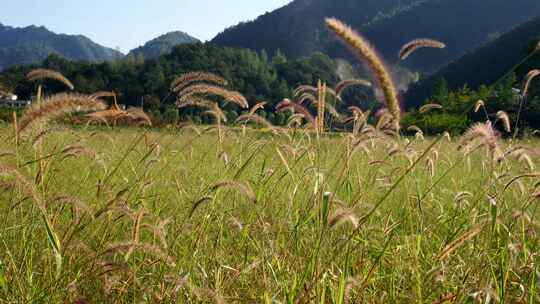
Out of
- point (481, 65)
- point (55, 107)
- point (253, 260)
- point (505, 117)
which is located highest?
point (55, 107)

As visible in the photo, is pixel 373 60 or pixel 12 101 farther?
pixel 12 101

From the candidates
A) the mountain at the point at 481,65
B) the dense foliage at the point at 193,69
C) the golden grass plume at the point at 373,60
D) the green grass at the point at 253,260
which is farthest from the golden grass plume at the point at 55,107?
the mountain at the point at 481,65

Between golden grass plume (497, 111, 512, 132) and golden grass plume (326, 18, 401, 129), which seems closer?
golden grass plume (326, 18, 401, 129)

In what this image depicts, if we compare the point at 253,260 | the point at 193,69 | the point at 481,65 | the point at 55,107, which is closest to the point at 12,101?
the point at 253,260

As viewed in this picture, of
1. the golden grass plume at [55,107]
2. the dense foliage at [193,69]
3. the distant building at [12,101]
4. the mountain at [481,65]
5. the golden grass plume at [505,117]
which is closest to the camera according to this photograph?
the golden grass plume at [55,107]

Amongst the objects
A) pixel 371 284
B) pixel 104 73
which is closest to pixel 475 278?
pixel 371 284

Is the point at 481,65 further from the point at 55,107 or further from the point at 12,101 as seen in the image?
the point at 55,107

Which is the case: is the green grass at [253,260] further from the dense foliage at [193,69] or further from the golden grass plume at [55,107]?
the dense foliage at [193,69]

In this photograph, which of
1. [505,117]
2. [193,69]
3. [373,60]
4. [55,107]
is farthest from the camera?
[193,69]

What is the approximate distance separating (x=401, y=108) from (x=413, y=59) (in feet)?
499

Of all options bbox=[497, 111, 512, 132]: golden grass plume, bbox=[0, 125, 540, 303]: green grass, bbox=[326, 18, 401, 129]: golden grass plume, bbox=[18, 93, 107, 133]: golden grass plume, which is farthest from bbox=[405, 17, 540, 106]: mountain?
bbox=[18, 93, 107, 133]: golden grass plume

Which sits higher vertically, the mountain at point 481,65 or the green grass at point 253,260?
the green grass at point 253,260

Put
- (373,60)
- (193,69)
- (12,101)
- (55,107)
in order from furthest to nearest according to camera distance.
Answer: (193,69) → (12,101) → (373,60) → (55,107)

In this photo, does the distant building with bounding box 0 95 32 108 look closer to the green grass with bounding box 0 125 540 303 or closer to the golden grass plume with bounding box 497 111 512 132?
the green grass with bounding box 0 125 540 303
